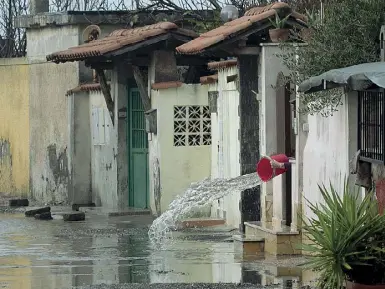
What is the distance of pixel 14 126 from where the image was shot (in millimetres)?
31203

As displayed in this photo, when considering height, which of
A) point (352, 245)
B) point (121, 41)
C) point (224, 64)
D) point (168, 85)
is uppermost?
point (121, 41)

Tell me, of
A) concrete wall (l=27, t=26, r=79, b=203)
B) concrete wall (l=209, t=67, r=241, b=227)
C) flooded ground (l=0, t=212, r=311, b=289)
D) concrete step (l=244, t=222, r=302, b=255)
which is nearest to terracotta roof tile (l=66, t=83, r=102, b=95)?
concrete wall (l=27, t=26, r=79, b=203)

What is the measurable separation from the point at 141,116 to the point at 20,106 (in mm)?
7169

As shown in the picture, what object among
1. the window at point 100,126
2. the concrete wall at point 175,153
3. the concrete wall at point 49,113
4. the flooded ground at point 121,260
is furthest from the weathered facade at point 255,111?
the concrete wall at point 49,113

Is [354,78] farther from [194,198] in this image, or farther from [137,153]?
[137,153]

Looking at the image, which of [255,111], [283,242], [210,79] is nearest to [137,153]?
[210,79]

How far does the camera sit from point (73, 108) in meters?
26.9

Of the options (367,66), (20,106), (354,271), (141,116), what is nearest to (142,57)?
(141,116)

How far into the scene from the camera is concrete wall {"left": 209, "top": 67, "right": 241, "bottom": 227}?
19.5 meters

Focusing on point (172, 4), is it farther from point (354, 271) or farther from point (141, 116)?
point (354, 271)

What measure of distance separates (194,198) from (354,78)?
826cm

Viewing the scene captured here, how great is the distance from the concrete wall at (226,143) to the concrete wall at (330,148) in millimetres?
3746

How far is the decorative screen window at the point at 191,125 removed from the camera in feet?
72.0

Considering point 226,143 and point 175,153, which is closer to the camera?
point 226,143
